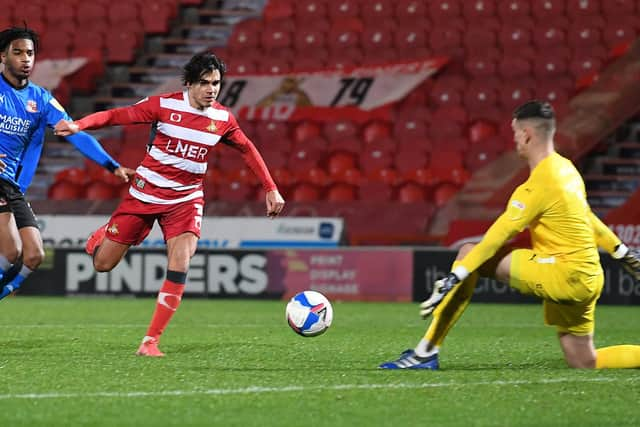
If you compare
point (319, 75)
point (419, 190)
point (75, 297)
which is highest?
point (319, 75)

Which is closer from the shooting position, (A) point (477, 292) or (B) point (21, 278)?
(B) point (21, 278)

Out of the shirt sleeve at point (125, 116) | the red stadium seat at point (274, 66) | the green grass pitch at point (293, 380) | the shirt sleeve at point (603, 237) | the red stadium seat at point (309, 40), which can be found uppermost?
the red stadium seat at point (309, 40)

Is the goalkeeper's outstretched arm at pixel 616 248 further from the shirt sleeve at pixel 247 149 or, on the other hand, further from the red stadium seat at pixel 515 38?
the red stadium seat at pixel 515 38

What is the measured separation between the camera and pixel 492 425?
16.1ft

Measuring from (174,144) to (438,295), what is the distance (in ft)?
8.80

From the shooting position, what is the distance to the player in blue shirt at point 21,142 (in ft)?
26.1

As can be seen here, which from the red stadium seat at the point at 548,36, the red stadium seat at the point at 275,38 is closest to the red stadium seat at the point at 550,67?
the red stadium seat at the point at 548,36

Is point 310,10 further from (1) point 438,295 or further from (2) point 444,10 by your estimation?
(1) point 438,295

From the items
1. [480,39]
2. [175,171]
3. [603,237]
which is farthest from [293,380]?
[480,39]

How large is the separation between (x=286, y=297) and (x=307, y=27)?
801 centimetres

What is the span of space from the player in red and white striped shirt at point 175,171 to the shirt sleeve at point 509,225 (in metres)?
2.14

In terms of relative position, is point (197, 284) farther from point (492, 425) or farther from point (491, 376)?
point (492, 425)

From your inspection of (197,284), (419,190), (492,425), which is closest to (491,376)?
(492,425)

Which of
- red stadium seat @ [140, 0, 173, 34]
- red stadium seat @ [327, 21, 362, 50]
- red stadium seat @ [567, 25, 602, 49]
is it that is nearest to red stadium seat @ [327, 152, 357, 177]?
red stadium seat @ [327, 21, 362, 50]
